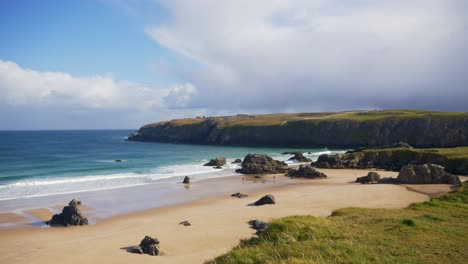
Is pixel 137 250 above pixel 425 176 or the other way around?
above

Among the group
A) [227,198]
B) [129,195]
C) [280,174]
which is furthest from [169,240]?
[280,174]

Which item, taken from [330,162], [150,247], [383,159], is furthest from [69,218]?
[383,159]

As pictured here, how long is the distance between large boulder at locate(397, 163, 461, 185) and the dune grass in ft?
77.7

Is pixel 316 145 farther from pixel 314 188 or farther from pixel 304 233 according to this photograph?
pixel 304 233

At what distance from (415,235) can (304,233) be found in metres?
4.37

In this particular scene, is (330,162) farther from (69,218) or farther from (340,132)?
(340,132)

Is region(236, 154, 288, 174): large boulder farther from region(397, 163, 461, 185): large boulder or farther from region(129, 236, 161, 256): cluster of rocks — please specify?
region(129, 236, 161, 256): cluster of rocks

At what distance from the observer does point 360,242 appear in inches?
491

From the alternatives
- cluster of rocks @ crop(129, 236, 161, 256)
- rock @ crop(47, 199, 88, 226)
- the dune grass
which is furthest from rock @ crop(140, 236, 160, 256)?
rock @ crop(47, 199, 88, 226)

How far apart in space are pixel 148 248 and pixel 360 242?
10900 millimetres

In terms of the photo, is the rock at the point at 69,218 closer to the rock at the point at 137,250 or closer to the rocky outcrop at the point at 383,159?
the rock at the point at 137,250

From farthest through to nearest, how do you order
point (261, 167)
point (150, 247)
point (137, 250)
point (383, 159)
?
point (383, 159), point (261, 167), point (137, 250), point (150, 247)

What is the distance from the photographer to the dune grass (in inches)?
413

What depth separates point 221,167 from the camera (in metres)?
63.0
